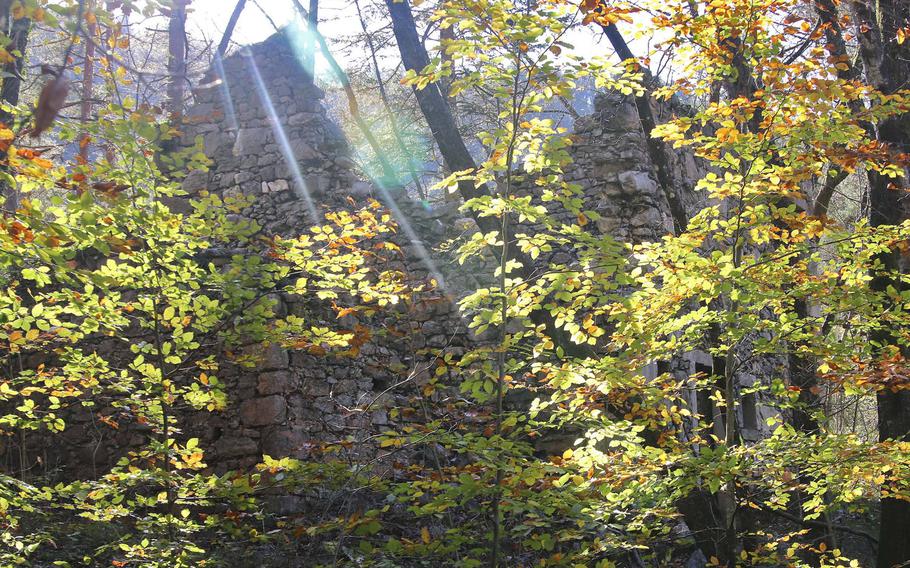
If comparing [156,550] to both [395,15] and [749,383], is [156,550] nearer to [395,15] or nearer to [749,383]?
[395,15]

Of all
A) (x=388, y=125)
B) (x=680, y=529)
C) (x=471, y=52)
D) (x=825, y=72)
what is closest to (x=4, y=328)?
(x=471, y=52)

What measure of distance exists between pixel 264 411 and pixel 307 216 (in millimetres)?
2962

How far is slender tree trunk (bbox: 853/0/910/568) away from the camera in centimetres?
545

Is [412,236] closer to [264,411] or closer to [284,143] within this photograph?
[284,143]

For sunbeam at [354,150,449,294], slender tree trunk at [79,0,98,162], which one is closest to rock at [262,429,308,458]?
sunbeam at [354,150,449,294]

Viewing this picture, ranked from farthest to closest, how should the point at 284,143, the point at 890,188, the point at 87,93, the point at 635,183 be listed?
the point at 87,93 < the point at 284,143 < the point at 635,183 < the point at 890,188

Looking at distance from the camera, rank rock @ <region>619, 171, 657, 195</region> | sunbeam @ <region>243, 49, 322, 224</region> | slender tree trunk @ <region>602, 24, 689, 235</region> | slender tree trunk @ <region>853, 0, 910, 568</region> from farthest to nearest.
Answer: sunbeam @ <region>243, 49, 322, 224</region> → rock @ <region>619, 171, 657, 195</region> → slender tree trunk @ <region>602, 24, 689, 235</region> → slender tree trunk @ <region>853, 0, 910, 568</region>

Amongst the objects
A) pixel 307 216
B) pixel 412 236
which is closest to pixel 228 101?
pixel 307 216

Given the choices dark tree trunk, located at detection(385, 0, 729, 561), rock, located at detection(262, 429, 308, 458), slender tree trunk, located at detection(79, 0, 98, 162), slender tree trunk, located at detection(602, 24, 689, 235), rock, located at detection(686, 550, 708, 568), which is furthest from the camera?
slender tree trunk, located at detection(602, 24, 689, 235)

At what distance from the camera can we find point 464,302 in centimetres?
348

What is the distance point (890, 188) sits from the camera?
5.41m

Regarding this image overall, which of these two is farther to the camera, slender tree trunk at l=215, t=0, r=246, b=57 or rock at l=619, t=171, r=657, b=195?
slender tree trunk at l=215, t=0, r=246, b=57

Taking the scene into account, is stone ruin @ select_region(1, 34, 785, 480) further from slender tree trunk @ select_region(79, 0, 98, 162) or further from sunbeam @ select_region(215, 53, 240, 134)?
slender tree trunk @ select_region(79, 0, 98, 162)

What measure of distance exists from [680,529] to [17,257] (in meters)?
5.55
